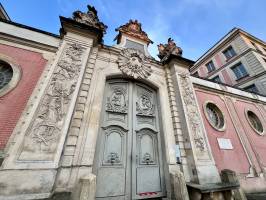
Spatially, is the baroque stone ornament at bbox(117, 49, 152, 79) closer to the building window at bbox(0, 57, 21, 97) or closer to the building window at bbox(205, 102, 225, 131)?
the building window at bbox(0, 57, 21, 97)

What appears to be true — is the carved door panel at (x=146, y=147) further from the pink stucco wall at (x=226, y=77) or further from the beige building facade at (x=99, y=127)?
the pink stucco wall at (x=226, y=77)

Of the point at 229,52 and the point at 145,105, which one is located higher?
the point at 229,52

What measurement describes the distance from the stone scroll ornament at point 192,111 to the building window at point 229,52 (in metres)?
12.5

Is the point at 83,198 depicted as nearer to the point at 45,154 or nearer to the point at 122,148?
the point at 45,154

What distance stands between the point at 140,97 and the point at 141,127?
128 centimetres

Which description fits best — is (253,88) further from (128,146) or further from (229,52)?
(128,146)

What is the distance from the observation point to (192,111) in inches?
205

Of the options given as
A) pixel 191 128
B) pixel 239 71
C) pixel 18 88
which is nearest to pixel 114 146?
pixel 191 128

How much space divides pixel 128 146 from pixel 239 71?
1521 cm

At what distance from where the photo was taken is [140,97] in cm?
533

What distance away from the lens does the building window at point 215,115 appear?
6.59 metres

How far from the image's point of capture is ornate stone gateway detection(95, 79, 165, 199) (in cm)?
363

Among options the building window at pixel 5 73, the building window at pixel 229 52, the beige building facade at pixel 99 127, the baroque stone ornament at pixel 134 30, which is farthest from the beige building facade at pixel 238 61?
the building window at pixel 5 73

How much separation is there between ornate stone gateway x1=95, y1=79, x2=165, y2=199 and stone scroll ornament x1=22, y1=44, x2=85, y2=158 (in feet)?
4.10
